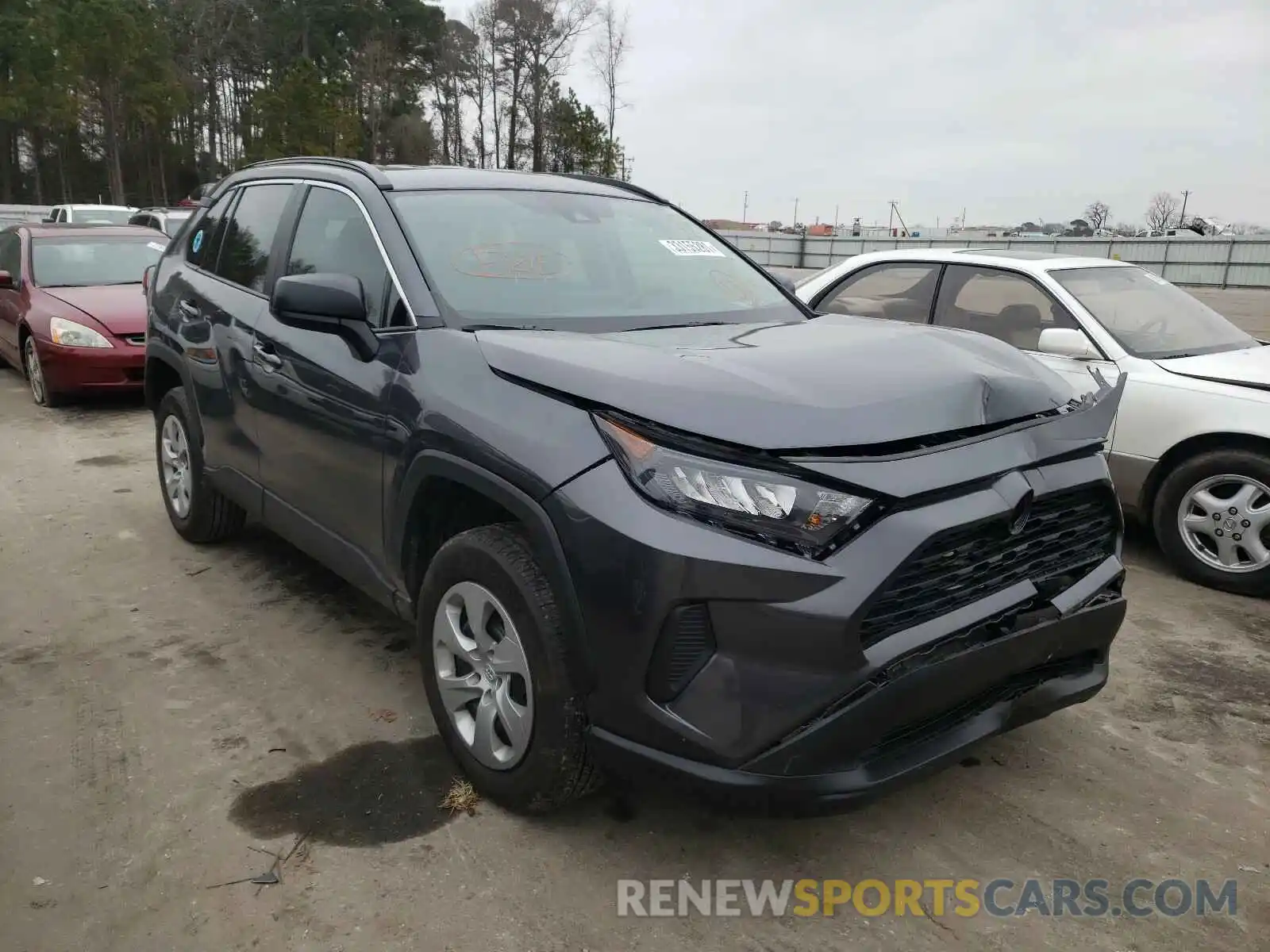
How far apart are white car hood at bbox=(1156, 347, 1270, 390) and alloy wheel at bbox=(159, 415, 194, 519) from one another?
4.94m

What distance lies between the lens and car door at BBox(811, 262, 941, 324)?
5.88 m

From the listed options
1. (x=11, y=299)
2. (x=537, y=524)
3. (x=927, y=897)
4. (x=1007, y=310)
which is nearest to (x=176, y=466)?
(x=537, y=524)

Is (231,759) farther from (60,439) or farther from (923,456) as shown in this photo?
(60,439)

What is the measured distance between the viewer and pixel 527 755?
2559mm

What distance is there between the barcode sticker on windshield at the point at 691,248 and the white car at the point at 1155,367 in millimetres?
1754

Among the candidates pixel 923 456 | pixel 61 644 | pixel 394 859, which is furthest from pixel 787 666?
pixel 61 644

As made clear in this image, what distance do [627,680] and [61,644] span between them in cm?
282

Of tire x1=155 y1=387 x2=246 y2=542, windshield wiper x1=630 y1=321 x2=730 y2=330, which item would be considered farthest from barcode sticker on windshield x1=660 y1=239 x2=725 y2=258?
tire x1=155 y1=387 x2=246 y2=542

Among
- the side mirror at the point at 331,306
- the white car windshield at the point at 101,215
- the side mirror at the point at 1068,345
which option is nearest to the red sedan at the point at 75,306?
the side mirror at the point at 331,306

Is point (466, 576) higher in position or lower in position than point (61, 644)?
higher

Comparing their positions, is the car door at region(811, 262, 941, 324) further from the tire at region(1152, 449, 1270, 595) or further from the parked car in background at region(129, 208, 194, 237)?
the parked car in background at region(129, 208, 194, 237)

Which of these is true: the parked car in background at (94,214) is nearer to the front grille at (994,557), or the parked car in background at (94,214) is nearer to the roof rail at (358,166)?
the roof rail at (358,166)

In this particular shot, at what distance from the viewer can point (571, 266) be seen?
11.3ft

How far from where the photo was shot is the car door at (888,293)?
5.88m
